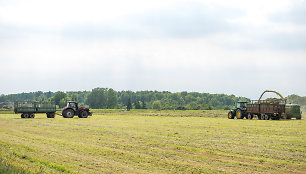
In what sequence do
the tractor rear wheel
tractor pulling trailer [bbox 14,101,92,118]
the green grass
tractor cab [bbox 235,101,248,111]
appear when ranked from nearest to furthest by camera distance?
1. the green grass
2. tractor pulling trailer [bbox 14,101,92,118]
3. tractor cab [bbox 235,101,248,111]
4. the tractor rear wheel

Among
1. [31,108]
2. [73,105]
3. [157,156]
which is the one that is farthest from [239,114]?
[157,156]

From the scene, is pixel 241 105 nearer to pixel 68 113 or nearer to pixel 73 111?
pixel 73 111

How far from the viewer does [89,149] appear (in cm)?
1314

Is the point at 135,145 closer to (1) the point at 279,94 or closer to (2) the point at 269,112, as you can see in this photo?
(2) the point at 269,112

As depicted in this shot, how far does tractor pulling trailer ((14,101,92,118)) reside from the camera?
37062 mm

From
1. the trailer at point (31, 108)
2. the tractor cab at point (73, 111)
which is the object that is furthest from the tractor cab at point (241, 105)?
the trailer at point (31, 108)

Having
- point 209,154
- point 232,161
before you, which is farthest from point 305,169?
point 209,154

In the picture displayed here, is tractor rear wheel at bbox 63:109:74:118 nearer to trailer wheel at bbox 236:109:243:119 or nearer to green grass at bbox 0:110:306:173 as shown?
trailer wheel at bbox 236:109:243:119

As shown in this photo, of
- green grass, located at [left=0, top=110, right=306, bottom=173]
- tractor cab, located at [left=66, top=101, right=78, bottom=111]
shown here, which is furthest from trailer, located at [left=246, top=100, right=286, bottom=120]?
tractor cab, located at [left=66, top=101, right=78, bottom=111]

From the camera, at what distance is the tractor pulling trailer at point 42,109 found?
122 feet

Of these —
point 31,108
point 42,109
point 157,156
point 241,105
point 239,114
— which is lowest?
point 157,156

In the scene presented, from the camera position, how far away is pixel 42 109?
1497 inches

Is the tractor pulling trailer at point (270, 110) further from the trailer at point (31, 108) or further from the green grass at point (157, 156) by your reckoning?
the trailer at point (31, 108)

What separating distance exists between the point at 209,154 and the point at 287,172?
3176 mm
